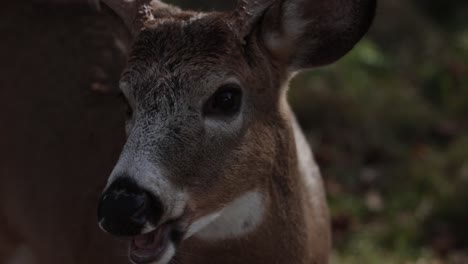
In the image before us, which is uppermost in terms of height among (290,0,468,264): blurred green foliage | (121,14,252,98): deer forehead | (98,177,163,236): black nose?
(121,14,252,98): deer forehead

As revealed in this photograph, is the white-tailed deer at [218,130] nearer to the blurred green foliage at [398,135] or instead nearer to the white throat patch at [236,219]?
the white throat patch at [236,219]

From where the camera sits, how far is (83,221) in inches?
A: 196

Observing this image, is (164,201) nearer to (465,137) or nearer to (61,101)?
(61,101)

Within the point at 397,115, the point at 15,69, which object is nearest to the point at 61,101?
the point at 15,69

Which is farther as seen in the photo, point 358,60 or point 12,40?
point 358,60

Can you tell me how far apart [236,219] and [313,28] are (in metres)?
0.76

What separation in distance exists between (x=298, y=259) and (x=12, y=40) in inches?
74.4

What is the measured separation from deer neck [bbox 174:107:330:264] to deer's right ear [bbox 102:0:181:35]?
60cm

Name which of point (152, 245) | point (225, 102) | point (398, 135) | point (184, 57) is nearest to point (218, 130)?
point (225, 102)

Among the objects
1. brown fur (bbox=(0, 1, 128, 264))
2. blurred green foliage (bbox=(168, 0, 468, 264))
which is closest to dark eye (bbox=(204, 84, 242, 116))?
brown fur (bbox=(0, 1, 128, 264))

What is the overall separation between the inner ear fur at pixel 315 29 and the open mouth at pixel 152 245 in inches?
30.9

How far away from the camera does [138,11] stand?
4.29 m

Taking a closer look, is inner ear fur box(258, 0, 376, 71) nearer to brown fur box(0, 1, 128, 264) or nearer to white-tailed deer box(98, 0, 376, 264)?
white-tailed deer box(98, 0, 376, 264)

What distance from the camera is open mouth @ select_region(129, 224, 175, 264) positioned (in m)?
3.87
